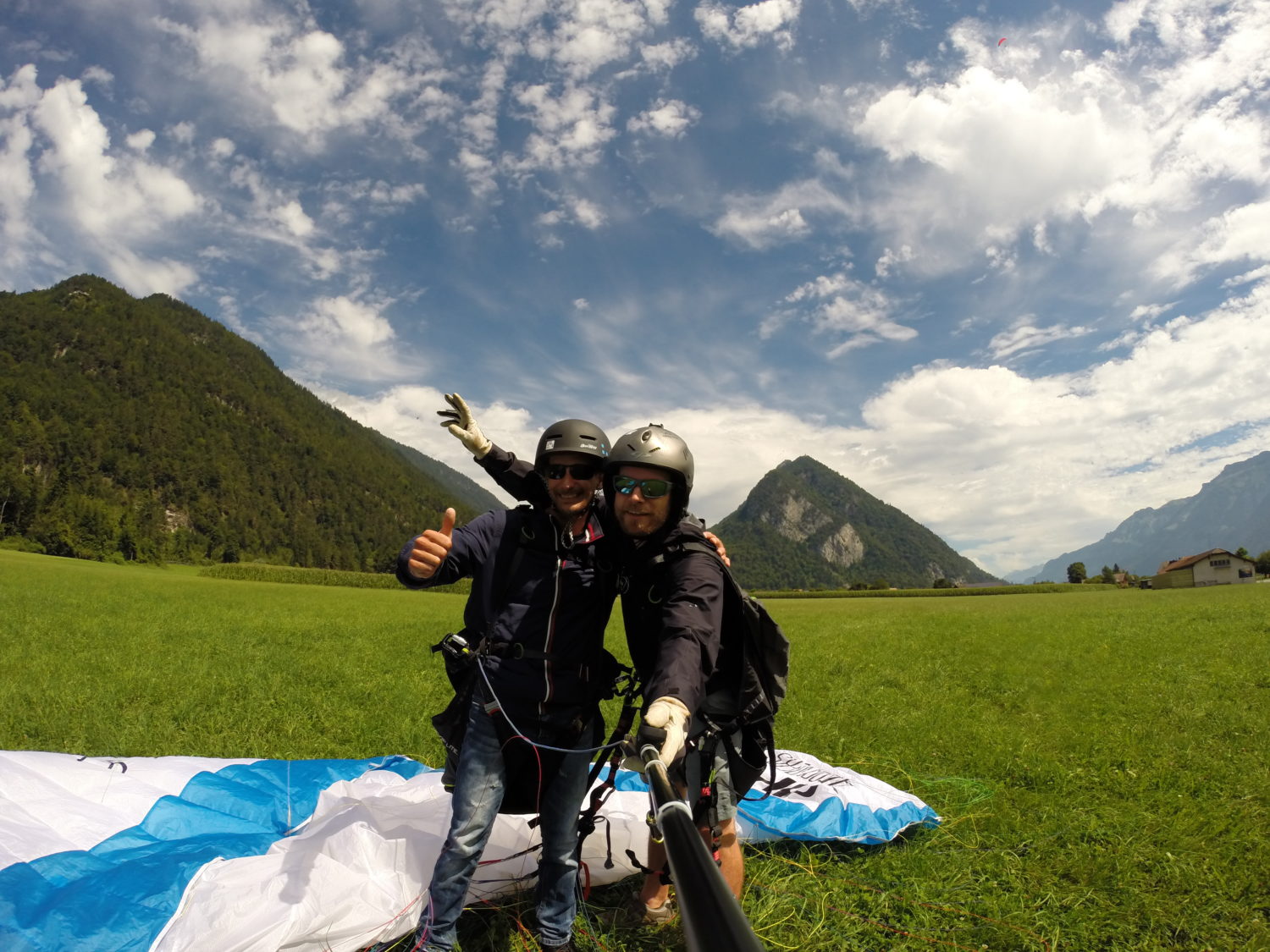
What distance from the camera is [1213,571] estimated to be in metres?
83.8

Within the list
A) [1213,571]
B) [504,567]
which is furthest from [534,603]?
[1213,571]

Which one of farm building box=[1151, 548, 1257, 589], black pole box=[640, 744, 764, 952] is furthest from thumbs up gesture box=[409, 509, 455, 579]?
farm building box=[1151, 548, 1257, 589]

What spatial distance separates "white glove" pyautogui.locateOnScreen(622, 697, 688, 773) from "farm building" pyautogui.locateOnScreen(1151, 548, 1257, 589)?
344 feet

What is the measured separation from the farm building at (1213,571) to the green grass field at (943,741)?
85550 mm

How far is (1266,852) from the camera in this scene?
5.17 meters

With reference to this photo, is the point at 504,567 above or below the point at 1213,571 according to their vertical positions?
above

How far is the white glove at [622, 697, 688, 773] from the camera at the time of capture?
7.59 ft

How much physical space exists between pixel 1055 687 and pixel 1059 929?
31.8ft

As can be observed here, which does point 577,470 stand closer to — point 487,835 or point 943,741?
point 487,835

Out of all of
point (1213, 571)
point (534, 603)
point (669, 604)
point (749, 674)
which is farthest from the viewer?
point (1213, 571)

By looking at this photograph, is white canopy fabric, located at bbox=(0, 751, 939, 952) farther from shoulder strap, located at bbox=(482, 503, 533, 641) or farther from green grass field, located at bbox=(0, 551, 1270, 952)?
shoulder strap, located at bbox=(482, 503, 533, 641)

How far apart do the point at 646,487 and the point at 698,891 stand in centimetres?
246

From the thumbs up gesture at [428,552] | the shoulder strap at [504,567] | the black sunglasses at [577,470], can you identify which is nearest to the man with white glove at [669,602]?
the black sunglasses at [577,470]

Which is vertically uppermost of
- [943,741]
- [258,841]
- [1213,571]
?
[258,841]
